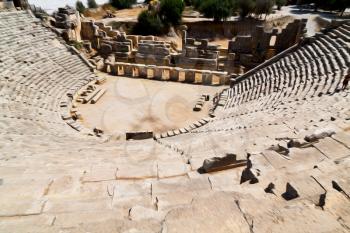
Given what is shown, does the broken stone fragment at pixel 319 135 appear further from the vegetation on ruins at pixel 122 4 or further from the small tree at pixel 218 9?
the vegetation on ruins at pixel 122 4

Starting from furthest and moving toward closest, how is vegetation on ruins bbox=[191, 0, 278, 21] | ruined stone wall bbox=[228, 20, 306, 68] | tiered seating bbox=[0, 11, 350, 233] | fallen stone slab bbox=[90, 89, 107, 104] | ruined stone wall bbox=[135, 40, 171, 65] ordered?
vegetation on ruins bbox=[191, 0, 278, 21] → ruined stone wall bbox=[135, 40, 171, 65] → ruined stone wall bbox=[228, 20, 306, 68] → fallen stone slab bbox=[90, 89, 107, 104] → tiered seating bbox=[0, 11, 350, 233]

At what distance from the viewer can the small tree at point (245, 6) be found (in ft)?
101

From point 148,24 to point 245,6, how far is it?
11993 millimetres

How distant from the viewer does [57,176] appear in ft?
15.7

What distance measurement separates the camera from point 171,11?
95.7 feet

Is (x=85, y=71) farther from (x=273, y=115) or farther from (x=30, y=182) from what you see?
(x=30, y=182)

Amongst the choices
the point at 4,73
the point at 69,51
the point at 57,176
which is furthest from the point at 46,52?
the point at 57,176

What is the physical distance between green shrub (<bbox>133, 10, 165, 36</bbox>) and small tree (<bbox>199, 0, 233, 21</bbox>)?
579cm

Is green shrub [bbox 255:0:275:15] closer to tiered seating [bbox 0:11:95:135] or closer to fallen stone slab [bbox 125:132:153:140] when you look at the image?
tiered seating [bbox 0:11:95:135]

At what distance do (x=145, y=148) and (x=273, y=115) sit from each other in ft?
16.0

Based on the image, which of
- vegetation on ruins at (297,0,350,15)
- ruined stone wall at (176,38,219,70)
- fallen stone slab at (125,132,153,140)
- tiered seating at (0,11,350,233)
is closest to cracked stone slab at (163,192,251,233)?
tiered seating at (0,11,350,233)

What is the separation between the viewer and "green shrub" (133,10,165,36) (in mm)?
28156

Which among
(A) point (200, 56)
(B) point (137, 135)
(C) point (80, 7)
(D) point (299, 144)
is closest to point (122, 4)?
(C) point (80, 7)

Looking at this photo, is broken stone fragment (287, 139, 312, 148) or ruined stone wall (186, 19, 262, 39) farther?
ruined stone wall (186, 19, 262, 39)
